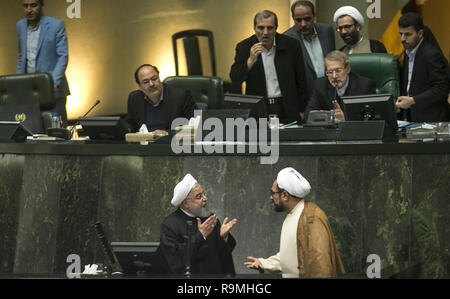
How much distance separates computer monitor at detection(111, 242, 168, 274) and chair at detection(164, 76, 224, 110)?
2.49 meters

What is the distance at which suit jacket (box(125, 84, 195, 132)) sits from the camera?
18.1 feet

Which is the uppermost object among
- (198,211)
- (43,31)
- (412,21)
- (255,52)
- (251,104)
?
(43,31)

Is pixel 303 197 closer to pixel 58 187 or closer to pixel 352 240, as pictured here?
pixel 352 240

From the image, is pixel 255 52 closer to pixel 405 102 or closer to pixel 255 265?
pixel 405 102

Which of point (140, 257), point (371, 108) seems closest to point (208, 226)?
point (140, 257)

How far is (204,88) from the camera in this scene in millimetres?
5758

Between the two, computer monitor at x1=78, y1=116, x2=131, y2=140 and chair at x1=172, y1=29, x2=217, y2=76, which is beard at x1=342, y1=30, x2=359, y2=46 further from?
chair at x1=172, y1=29, x2=217, y2=76

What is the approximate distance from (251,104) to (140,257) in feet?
5.64

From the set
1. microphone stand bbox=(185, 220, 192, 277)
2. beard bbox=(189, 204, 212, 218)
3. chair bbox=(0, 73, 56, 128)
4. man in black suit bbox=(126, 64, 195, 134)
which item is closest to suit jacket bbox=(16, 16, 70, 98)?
chair bbox=(0, 73, 56, 128)

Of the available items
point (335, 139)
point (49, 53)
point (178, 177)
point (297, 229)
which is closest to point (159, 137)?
point (178, 177)

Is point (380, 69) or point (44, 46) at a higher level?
point (44, 46)

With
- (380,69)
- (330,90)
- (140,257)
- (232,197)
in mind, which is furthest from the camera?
(380,69)

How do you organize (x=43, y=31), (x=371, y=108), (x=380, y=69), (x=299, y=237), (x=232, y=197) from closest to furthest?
1. (x=299, y=237)
2. (x=232, y=197)
3. (x=371, y=108)
4. (x=380, y=69)
5. (x=43, y=31)
